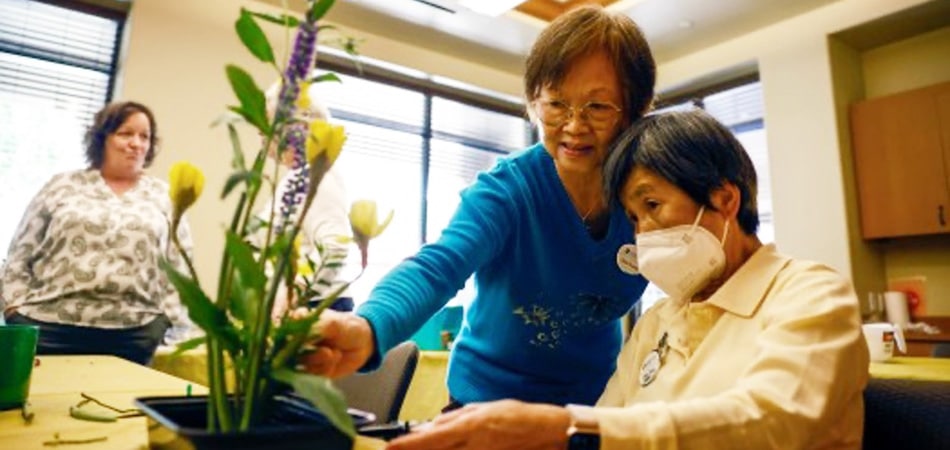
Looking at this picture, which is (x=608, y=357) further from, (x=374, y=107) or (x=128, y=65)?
(x=374, y=107)

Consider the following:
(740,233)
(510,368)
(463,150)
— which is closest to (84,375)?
(510,368)

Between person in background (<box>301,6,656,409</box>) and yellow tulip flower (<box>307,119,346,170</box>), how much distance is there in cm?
62

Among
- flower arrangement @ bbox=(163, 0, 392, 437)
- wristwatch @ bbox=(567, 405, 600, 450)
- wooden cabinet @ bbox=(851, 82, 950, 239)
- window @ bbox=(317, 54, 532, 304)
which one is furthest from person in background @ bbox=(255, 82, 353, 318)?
wooden cabinet @ bbox=(851, 82, 950, 239)

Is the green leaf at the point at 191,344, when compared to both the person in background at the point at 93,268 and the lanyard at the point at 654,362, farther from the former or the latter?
the person in background at the point at 93,268

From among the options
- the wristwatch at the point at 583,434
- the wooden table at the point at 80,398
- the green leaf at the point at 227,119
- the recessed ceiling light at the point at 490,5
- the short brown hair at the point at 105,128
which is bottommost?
the wooden table at the point at 80,398

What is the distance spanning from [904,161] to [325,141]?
446 centimetres

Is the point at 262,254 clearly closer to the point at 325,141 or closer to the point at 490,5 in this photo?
the point at 325,141

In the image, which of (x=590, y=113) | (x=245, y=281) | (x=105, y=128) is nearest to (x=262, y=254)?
(x=245, y=281)

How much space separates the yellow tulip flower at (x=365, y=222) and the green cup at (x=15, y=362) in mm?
699

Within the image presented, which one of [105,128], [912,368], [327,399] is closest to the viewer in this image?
[327,399]

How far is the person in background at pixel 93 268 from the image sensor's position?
2.19 metres

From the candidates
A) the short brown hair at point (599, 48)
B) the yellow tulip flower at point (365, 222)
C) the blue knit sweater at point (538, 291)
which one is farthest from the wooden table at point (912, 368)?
the yellow tulip flower at point (365, 222)

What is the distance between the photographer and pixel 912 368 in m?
1.83

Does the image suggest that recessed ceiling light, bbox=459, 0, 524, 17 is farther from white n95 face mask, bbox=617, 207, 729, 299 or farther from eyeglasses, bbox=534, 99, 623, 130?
white n95 face mask, bbox=617, 207, 729, 299
